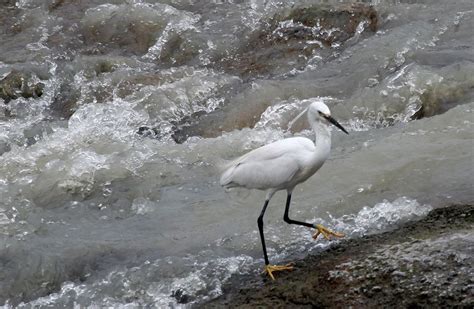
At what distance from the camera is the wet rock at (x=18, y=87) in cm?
841

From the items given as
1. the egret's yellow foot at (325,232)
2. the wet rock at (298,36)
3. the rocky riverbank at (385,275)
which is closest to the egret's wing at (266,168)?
the egret's yellow foot at (325,232)

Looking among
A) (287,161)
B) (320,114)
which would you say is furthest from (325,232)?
(320,114)

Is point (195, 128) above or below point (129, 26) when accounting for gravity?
below

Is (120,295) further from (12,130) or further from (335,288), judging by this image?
(12,130)

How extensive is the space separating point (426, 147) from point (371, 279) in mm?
2093

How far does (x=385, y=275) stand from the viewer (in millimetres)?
3807

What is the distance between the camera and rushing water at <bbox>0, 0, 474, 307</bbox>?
4824mm

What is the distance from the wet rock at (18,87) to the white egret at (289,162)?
4.51m

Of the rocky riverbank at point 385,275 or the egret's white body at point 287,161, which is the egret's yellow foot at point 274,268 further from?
the egret's white body at point 287,161

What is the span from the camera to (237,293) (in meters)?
4.18

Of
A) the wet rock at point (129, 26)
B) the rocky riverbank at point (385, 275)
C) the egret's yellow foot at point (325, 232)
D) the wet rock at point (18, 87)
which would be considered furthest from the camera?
the wet rock at point (129, 26)

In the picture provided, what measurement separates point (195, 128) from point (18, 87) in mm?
2323

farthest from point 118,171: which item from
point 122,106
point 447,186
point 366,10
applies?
point 366,10

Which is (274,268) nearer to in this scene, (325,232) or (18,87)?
A: (325,232)
